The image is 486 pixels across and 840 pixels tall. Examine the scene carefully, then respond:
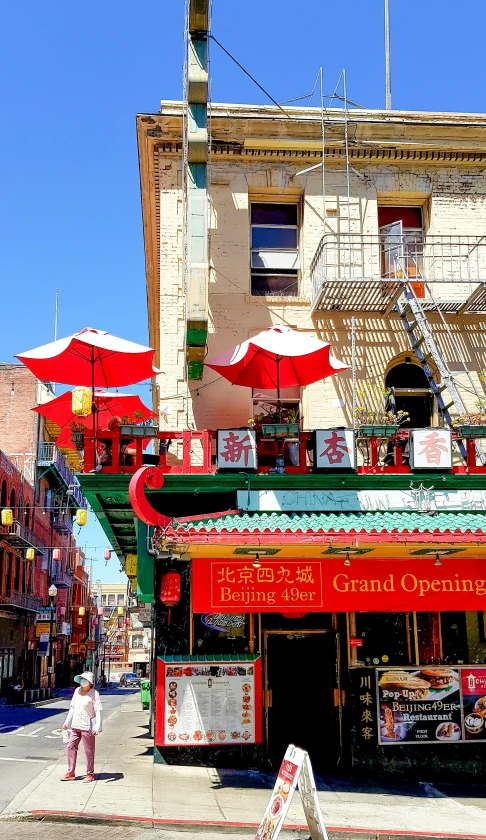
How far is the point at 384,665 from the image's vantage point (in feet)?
44.7

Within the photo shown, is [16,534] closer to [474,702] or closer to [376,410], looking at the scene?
[376,410]

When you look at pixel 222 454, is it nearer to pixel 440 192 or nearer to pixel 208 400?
pixel 208 400

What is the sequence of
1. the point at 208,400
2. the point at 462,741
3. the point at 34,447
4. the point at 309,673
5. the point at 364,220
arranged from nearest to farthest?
the point at 462,741 → the point at 309,673 → the point at 208,400 → the point at 364,220 → the point at 34,447

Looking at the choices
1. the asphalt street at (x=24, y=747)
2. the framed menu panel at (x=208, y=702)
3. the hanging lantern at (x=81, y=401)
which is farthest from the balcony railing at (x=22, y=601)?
the hanging lantern at (x=81, y=401)

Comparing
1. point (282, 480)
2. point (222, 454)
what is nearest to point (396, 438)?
point (282, 480)

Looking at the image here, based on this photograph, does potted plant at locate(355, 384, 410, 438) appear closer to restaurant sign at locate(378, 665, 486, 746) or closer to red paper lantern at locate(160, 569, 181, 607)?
red paper lantern at locate(160, 569, 181, 607)

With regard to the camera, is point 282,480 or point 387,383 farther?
point 387,383

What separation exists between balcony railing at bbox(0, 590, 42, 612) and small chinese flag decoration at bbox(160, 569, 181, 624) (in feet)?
92.0

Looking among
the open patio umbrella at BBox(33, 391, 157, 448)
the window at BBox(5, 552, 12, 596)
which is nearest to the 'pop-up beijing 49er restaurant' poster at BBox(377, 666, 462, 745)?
the open patio umbrella at BBox(33, 391, 157, 448)

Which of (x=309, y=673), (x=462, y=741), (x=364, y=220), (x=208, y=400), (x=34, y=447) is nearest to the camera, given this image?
(x=462, y=741)

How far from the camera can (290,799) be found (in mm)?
7625

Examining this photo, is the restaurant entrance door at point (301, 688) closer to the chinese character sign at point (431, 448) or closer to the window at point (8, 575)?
the chinese character sign at point (431, 448)

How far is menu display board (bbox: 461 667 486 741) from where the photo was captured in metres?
13.4

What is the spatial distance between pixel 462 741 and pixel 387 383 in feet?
21.6
